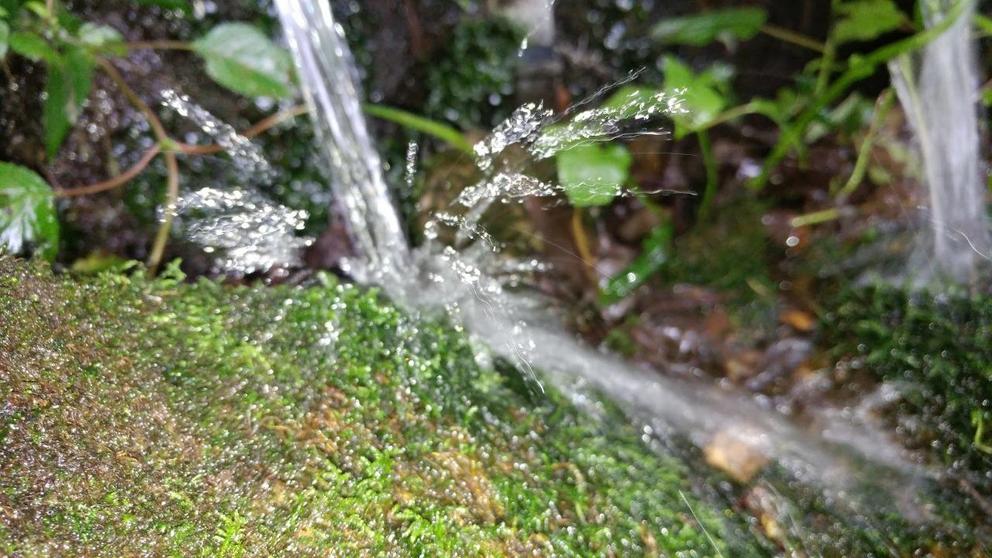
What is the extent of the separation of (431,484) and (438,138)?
1.35m

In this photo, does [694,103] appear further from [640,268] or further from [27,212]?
[27,212]

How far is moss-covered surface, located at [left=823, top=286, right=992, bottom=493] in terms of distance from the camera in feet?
4.16

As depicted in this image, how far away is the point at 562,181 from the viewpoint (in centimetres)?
144

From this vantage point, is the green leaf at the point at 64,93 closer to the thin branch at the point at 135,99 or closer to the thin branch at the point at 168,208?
the thin branch at the point at 135,99

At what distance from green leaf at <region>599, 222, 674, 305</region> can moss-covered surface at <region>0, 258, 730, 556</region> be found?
33.1 inches

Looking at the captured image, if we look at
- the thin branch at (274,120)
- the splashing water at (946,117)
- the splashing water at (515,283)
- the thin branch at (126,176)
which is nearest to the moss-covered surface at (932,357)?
the splashing water at (515,283)

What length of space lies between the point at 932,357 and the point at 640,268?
0.83m

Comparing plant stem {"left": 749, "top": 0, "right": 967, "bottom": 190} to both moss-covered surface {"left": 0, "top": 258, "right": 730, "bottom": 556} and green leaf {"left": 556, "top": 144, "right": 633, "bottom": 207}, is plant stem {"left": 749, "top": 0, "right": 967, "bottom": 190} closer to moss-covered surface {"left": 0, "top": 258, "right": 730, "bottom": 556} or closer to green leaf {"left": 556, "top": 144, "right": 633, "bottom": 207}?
green leaf {"left": 556, "top": 144, "right": 633, "bottom": 207}

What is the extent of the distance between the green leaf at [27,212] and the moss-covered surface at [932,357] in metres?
1.94

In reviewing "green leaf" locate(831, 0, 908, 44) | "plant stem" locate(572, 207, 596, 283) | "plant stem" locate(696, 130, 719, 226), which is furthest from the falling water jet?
"green leaf" locate(831, 0, 908, 44)

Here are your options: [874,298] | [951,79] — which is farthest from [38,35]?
[951,79]

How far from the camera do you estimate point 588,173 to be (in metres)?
1.44

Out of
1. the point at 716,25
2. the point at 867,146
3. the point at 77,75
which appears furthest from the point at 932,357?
the point at 77,75

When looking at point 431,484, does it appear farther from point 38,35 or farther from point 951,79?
point 951,79
